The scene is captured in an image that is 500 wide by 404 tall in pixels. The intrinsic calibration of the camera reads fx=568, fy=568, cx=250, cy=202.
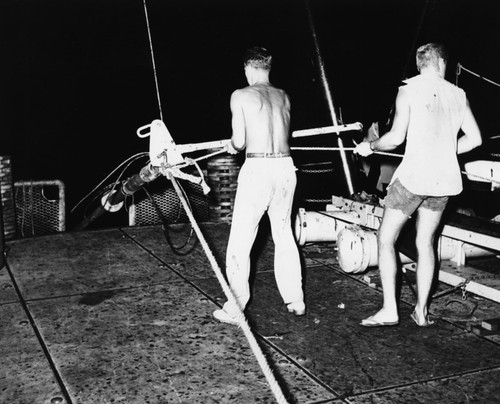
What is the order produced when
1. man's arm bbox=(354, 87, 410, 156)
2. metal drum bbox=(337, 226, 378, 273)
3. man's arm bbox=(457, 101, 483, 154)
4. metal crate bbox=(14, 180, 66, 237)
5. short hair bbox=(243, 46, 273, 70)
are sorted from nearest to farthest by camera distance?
man's arm bbox=(354, 87, 410, 156) < man's arm bbox=(457, 101, 483, 154) < short hair bbox=(243, 46, 273, 70) < metal drum bbox=(337, 226, 378, 273) < metal crate bbox=(14, 180, 66, 237)

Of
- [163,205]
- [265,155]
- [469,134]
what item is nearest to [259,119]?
[265,155]

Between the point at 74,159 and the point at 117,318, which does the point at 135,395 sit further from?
the point at 74,159

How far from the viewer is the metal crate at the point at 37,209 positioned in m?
7.75

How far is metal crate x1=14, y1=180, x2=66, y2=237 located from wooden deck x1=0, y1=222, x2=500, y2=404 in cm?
151

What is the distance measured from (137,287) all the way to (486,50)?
1100 cm

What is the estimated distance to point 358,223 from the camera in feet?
21.7

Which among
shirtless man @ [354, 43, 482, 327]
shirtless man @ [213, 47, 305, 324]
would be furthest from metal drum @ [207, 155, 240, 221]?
shirtless man @ [354, 43, 482, 327]

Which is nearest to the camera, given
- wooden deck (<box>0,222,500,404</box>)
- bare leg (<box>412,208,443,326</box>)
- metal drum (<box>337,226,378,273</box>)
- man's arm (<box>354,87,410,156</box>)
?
wooden deck (<box>0,222,500,404</box>)

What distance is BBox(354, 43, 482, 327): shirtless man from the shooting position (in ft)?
13.9

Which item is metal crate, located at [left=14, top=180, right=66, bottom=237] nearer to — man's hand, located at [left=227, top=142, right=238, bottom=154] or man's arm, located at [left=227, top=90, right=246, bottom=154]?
man's hand, located at [left=227, top=142, right=238, bottom=154]

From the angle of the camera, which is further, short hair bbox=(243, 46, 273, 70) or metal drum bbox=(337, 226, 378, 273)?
metal drum bbox=(337, 226, 378, 273)

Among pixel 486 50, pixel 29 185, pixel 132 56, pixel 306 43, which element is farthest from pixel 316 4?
pixel 29 185

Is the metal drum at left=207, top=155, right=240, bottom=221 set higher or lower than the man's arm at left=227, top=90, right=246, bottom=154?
lower

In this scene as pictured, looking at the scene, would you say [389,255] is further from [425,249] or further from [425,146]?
[425,146]
